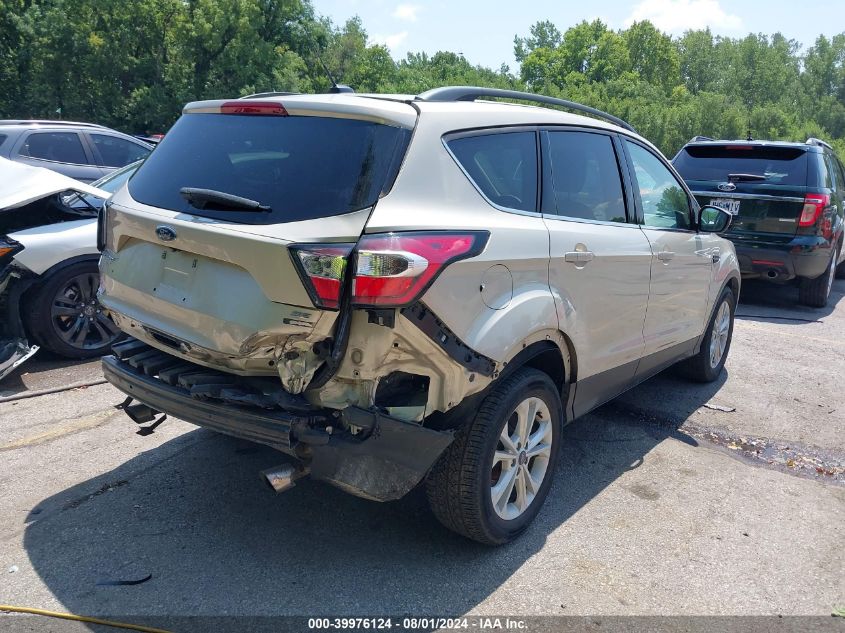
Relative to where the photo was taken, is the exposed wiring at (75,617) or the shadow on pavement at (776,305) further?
the shadow on pavement at (776,305)

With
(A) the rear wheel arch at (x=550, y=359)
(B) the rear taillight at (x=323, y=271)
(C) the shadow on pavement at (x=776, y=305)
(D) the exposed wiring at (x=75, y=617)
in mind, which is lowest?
(D) the exposed wiring at (x=75, y=617)

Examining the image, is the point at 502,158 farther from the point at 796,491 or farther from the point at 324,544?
the point at 796,491

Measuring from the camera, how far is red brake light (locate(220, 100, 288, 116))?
3105 millimetres

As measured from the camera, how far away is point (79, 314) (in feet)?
18.8

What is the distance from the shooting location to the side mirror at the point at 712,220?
4.96m

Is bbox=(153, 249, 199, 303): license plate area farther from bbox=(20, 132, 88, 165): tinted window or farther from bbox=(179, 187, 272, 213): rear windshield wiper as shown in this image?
bbox=(20, 132, 88, 165): tinted window

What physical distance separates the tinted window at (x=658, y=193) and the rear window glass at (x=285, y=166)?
2.07 m

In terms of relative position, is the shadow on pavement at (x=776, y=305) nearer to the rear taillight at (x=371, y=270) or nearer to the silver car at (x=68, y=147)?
the rear taillight at (x=371, y=270)

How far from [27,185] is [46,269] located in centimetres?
63

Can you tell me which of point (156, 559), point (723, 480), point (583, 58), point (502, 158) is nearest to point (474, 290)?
point (502, 158)

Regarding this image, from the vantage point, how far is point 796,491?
4102mm

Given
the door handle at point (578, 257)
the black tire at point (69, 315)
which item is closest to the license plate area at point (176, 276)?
the door handle at point (578, 257)

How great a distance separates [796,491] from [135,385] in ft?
11.6

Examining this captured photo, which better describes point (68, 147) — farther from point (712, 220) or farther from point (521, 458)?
point (521, 458)
